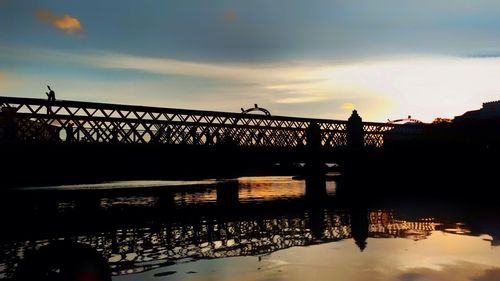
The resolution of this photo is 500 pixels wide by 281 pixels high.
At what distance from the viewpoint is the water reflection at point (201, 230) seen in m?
14.4

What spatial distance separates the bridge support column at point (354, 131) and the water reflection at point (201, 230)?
3770cm

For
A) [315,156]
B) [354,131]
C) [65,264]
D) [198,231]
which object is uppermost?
[354,131]

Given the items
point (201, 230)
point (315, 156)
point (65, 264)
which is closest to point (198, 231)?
point (201, 230)

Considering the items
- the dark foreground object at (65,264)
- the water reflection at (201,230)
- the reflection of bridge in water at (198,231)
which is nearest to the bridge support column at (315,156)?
the water reflection at (201,230)

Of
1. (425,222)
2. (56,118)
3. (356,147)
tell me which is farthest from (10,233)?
(356,147)

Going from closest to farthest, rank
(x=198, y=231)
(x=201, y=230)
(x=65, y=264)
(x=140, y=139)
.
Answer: (x=65, y=264), (x=198, y=231), (x=201, y=230), (x=140, y=139)

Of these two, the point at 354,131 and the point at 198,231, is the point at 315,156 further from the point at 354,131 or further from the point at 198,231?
the point at 198,231

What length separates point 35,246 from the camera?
16297 millimetres

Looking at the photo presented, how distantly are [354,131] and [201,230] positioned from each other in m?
49.5

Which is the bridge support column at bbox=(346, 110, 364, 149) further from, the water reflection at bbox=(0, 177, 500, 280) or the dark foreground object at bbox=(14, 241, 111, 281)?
the dark foreground object at bbox=(14, 241, 111, 281)

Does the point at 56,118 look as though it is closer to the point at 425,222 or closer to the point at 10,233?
the point at 10,233

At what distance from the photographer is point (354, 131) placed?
66500 millimetres

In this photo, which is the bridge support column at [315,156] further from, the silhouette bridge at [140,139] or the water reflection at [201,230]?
the water reflection at [201,230]

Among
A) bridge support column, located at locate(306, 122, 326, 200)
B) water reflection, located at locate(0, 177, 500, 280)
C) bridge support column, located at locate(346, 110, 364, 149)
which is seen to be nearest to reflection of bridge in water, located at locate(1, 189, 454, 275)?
water reflection, located at locate(0, 177, 500, 280)
